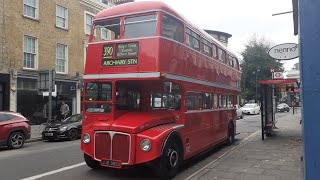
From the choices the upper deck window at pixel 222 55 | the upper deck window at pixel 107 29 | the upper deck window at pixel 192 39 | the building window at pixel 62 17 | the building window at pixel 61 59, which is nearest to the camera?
the upper deck window at pixel 107 29

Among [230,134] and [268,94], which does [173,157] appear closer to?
[230,134]

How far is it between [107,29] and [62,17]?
1868 centimetres

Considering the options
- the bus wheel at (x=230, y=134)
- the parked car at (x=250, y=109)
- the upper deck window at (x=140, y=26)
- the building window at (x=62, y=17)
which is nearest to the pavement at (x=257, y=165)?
the bus wheel at (x=230, y=134)

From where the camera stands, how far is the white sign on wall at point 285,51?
1053 centimetres

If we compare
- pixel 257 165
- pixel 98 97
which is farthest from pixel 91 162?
pixel 257 165

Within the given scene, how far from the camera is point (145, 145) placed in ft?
24.5

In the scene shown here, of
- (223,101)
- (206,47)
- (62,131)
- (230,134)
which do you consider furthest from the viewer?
(62,131)

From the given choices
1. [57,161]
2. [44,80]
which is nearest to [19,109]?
[44,80]

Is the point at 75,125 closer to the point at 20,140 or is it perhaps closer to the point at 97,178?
the point at 20,140

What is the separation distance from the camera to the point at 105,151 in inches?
308

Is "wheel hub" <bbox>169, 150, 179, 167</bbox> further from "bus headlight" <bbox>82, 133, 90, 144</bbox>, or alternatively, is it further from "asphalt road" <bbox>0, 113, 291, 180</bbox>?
"bus headlight" <bbox>82, 133, 90, 144</bbox>

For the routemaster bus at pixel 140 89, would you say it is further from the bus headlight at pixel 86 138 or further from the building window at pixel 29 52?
the building window at pixel 29 52

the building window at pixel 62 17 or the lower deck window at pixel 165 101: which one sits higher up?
the building window at pixel 62 17

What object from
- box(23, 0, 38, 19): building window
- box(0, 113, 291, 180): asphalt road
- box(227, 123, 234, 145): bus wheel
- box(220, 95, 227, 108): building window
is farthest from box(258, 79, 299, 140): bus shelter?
box(23, 0, 38, 19): building window
